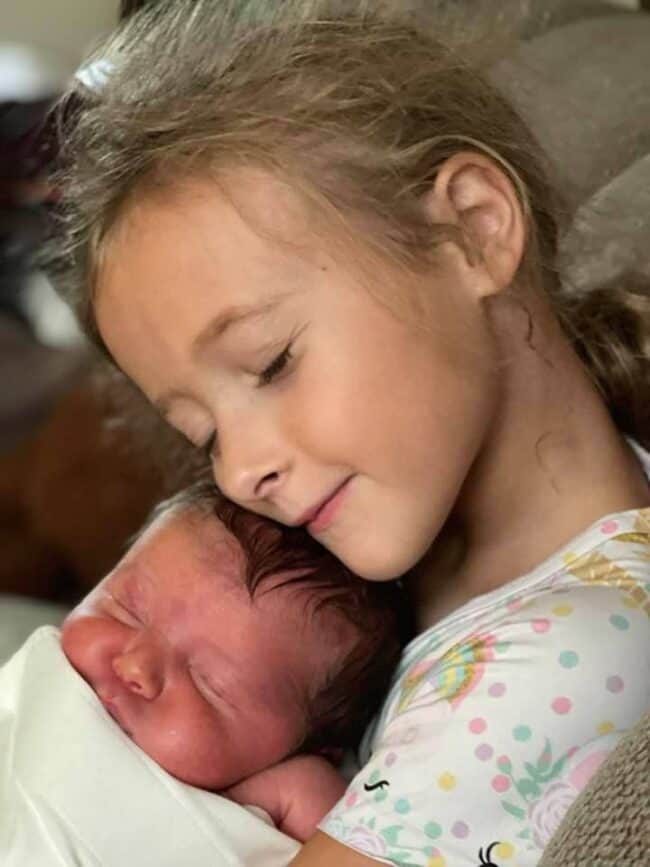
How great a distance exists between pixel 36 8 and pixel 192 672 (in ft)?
8.27

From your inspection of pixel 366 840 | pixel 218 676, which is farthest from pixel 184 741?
pixel 366 840

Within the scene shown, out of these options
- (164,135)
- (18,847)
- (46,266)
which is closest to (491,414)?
(164,135)

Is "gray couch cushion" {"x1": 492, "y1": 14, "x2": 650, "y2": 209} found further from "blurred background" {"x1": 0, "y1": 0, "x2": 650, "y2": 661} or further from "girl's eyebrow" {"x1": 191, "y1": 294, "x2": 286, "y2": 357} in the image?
"girl's eyebrow" {"x1": 191, "y1": 294, "x2": 286, "y2": 357}

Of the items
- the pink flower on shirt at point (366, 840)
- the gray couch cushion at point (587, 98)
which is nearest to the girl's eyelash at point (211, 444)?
the pink flower on shirt at point (366, 840)

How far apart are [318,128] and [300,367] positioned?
0.58 feet

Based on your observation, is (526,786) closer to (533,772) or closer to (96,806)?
(533,772)

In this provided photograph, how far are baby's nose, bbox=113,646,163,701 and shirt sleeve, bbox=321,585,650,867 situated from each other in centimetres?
18

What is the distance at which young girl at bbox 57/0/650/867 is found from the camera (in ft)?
2.80

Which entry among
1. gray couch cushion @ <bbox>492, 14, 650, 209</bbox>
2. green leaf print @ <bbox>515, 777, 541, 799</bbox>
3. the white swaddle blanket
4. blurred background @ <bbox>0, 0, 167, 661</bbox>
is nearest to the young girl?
green leaf print @ <bbox>515, 777, 541, 799</bbox>

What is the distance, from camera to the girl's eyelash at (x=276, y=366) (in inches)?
35.7

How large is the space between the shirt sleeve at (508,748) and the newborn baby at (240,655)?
14 centimetres

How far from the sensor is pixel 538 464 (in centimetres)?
104

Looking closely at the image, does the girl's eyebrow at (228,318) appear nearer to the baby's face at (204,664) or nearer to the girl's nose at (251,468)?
the girl's nose at (251,468)

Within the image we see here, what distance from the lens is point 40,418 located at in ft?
7.90
